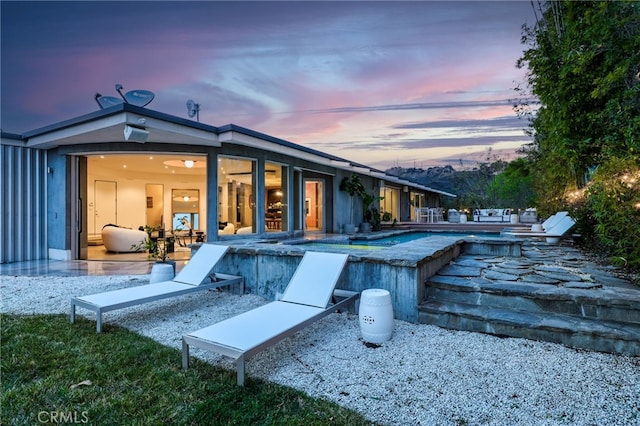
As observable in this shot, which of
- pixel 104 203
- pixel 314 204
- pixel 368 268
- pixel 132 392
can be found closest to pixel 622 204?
pixel 368 268

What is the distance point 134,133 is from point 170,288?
3.78 m

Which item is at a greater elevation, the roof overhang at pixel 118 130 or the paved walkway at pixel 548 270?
the roof overhang at pixel 118 130

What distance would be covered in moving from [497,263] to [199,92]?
12.8 m

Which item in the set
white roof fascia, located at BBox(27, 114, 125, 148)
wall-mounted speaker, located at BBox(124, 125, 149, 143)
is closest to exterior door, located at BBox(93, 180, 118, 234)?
white roof fascia, located at BBox(27, 114, 125, 148)

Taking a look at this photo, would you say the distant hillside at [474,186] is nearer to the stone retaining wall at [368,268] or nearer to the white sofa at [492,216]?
the white sofa at [492,216]

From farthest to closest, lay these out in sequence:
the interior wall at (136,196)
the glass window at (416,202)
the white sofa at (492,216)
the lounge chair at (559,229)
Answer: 1. the glass window at (416,202)
2. the white sofa at (492,216)
3. the interior wall at (136,196)
4. the lounge chair at (559,229)

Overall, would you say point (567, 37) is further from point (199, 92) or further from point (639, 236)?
point (199, 92)

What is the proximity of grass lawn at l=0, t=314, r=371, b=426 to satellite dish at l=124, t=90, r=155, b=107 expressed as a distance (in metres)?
5.54

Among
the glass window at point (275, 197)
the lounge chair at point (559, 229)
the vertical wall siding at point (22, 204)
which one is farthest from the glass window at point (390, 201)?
the vertical wall siding at point (22, 204)

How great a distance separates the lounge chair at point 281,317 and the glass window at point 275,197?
6.55m

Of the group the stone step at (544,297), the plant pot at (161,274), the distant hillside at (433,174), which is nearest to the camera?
the stone step at (544,297)

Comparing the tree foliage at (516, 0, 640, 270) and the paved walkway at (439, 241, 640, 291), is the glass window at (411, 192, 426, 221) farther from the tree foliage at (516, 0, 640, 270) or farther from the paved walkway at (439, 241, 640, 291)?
the tree foliage at (516, 0, 640, 270)

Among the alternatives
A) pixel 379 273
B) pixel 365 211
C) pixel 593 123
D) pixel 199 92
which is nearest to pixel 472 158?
pixel 365 211

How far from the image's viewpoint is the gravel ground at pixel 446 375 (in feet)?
7.30
